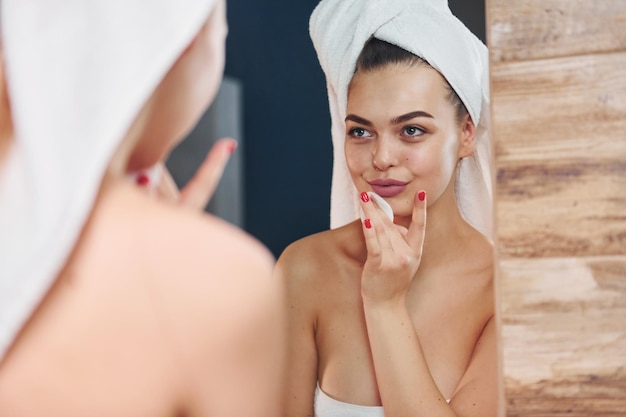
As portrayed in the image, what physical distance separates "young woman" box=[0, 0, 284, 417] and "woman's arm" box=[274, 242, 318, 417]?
0.48 metres

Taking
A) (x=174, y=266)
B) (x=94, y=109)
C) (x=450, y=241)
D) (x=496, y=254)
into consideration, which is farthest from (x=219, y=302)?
(x=450, y=241)

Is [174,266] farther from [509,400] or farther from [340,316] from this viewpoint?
[340,316]

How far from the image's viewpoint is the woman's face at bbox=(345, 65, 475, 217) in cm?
93

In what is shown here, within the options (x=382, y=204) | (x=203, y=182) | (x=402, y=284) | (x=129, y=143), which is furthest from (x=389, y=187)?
(x=129, y=143)

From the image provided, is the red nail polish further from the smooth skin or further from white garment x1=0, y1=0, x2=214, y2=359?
the smooth skin

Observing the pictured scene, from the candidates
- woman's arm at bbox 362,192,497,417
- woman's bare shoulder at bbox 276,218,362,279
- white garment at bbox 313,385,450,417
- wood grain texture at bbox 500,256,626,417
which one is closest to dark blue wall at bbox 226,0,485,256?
woman's bare shoulder at bbox 276,218,362,279

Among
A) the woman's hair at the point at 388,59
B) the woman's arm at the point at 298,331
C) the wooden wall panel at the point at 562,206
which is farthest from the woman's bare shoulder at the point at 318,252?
the wooden wall panel at the point at 562,206

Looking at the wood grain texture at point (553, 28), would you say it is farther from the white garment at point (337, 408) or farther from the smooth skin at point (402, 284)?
the white garment at point (337, 408)

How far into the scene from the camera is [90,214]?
0.51 m

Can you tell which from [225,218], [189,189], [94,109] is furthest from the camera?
[225,218]

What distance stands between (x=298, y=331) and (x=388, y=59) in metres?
0.42

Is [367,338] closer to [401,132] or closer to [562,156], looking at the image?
[401,132]

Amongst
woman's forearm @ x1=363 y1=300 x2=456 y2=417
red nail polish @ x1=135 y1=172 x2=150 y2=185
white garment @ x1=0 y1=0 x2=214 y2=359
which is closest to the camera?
white garment @ x1=0 y1=0 x2=214 y2=359

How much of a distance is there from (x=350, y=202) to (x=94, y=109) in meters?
0.55
